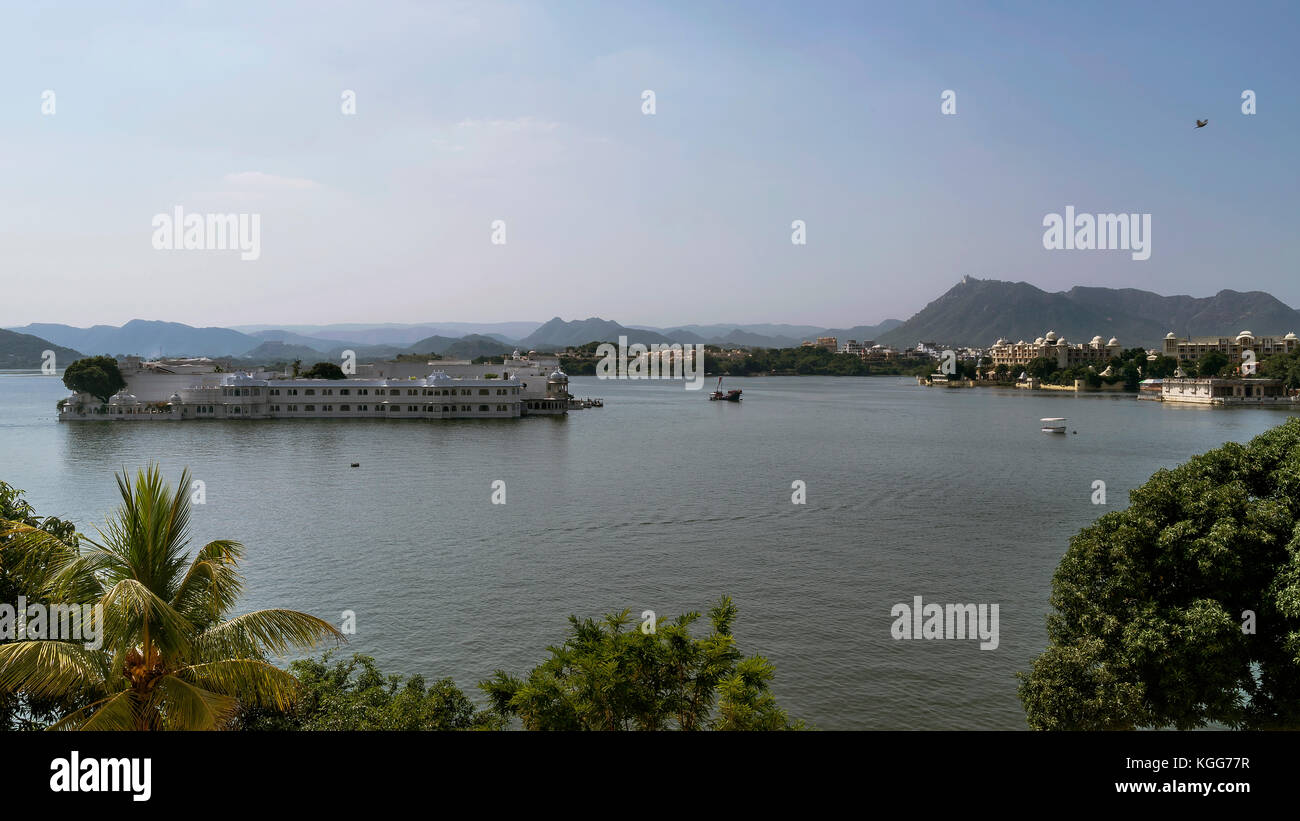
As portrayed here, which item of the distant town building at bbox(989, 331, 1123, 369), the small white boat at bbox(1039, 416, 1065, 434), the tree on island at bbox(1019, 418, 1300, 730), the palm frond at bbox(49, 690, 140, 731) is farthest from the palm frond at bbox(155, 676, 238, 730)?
the distant town building at bbox(989, 331, 1123, 369)

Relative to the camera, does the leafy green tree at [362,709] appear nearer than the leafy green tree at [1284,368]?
Yes

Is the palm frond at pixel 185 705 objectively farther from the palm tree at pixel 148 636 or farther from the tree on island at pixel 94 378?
the tree on island at pixel 94 378

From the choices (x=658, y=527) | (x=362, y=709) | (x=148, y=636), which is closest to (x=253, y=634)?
(x=148, y=636)

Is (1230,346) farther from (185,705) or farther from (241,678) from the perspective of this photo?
(185,705)

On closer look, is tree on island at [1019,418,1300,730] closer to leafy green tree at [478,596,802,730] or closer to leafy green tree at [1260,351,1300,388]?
leafy green tree at [478,596,802,730]

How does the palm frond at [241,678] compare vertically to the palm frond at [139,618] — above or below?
below

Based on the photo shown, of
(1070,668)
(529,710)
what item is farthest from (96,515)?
(1070,668)

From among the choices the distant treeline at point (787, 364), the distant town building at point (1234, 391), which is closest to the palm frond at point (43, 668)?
the distant town building at point (1234, 391)
